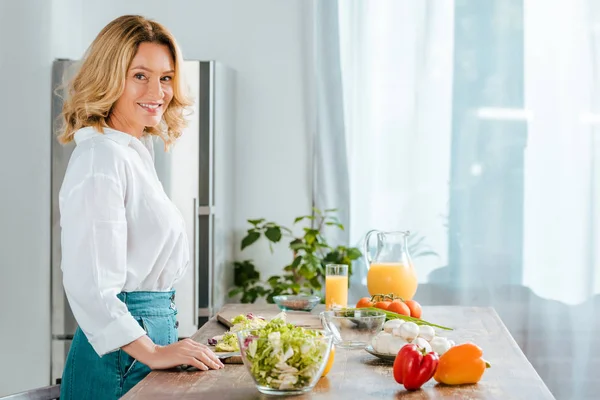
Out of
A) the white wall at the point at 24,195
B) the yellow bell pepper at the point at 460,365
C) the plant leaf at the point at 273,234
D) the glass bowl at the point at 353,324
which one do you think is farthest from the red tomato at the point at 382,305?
the white wall at the point at 24,195

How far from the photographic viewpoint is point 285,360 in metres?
1.39

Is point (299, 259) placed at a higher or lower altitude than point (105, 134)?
lower

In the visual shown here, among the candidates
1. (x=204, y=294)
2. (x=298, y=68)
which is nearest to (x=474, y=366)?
(x=204, y=294)

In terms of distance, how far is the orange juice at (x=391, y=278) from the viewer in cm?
229

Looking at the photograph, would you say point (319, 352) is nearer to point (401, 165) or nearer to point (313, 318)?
point (313, 318)

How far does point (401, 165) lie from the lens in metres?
3.71

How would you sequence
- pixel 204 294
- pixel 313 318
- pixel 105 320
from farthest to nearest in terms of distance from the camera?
pixel 204 294 → pixel 313 318 → pixel 105 320

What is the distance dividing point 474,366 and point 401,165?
7.43 feet

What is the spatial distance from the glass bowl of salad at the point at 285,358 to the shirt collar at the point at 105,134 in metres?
0.59

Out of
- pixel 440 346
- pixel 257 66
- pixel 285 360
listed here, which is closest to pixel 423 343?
pixel 440 346

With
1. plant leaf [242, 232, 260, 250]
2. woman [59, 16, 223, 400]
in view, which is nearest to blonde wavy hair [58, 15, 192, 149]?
woman [59, 16, 223, 400]

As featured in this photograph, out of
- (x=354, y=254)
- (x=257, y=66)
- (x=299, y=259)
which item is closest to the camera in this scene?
(x=299, y=259)

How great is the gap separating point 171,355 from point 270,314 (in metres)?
0.78

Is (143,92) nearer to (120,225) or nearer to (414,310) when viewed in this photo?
(120,225)
